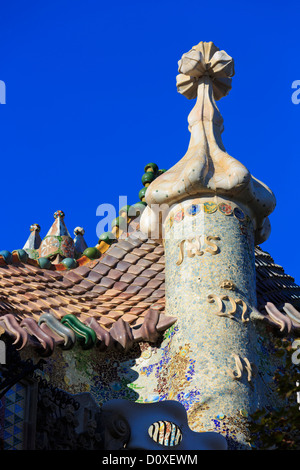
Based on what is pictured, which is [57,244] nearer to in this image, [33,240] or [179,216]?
[33,240]

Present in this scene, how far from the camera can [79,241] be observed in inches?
579

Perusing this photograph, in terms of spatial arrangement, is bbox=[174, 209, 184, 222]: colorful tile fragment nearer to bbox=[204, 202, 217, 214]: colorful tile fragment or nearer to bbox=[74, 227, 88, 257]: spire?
bbox=[204, 202, 217, 214]: colorful tile fragment

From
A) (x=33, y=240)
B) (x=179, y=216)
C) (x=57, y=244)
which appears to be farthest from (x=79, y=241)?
(x=179, y=216)

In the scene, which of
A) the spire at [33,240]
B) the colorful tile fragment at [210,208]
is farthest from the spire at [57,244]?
the colorful tile fragment at [210,208]

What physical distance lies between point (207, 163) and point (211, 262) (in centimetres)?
108

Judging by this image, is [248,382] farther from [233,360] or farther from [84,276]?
[84,276]

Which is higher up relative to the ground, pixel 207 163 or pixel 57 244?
pixel 57 244

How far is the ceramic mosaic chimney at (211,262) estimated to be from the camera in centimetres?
1029

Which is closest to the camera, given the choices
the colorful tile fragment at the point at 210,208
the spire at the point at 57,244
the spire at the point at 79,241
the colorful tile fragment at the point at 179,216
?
the colorful tile fragment at the point at 210,208

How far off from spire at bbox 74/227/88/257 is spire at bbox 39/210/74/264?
19.1 inches

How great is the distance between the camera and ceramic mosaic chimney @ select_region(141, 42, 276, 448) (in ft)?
33.8

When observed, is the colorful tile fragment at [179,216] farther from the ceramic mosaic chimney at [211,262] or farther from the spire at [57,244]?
the spire at [57,244]

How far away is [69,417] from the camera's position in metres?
9.31

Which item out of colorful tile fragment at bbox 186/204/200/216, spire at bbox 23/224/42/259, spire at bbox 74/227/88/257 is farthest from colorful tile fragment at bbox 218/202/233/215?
spire at bbox 23/224/42/259
